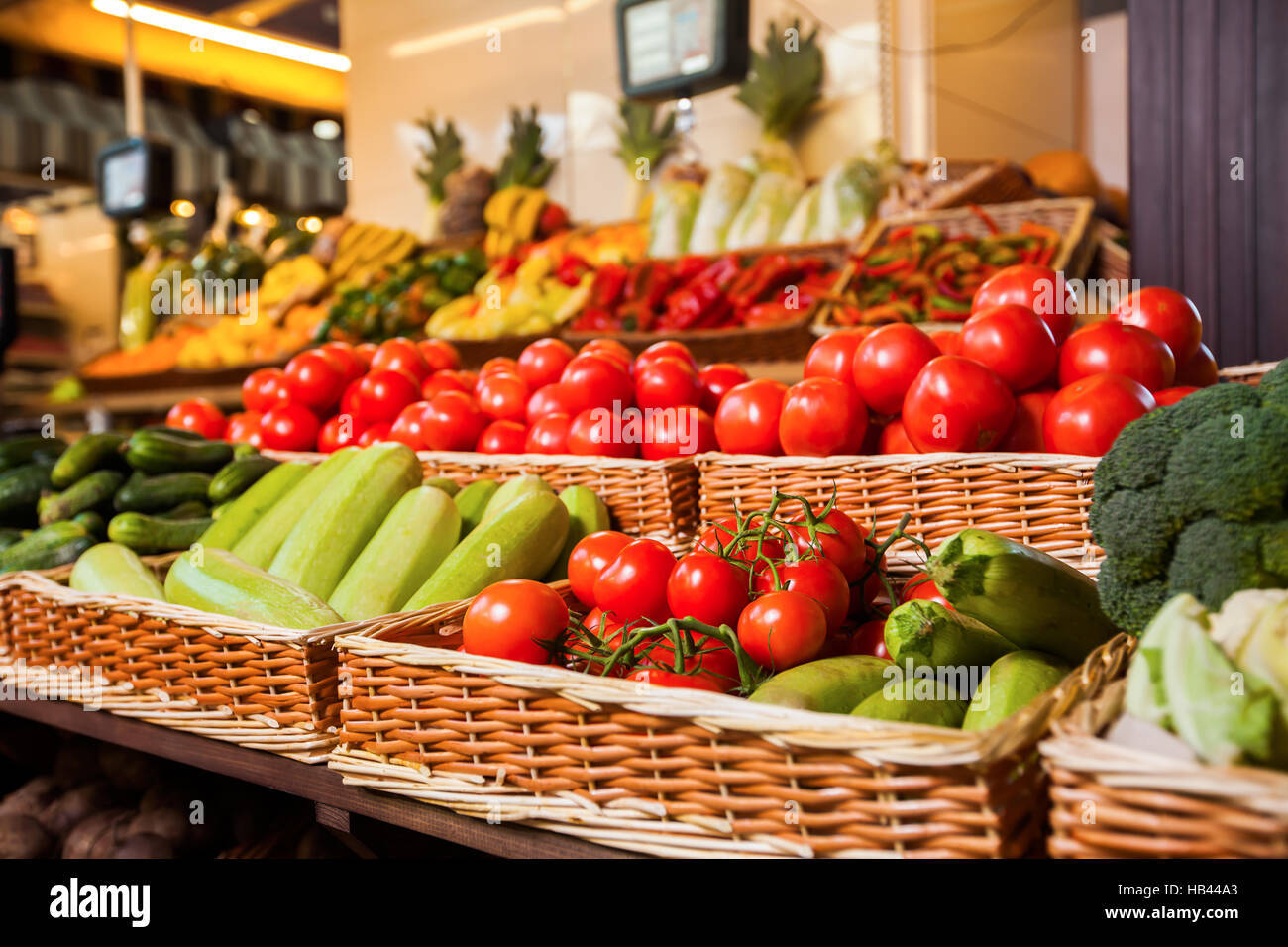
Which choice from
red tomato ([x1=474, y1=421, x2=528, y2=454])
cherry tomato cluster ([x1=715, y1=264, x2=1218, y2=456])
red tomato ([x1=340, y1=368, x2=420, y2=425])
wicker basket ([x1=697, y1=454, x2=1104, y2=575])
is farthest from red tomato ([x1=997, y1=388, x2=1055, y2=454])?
red tomato ([x1=340, y1=368, x2=420, y2=425])

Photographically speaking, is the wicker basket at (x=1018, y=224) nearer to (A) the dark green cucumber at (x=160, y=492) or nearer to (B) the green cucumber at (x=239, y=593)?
(A) the dark green cucumber at (x=160, y=492)

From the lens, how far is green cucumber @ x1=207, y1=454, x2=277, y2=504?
6.65 feet

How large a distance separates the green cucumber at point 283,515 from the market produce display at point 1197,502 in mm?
1283

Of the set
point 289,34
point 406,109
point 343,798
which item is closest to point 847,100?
point 406,109

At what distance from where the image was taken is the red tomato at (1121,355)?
4.74 feet

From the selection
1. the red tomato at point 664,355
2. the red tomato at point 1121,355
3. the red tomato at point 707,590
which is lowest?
the red tomato at point 707,590

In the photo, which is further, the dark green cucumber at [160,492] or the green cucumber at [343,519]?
the dark green cucumber at [160,492]

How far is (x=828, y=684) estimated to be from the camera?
40.3 inches

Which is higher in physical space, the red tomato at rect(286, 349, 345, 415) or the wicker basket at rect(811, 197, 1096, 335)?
the wicker basket at rect(811, 197, 1096, 335)

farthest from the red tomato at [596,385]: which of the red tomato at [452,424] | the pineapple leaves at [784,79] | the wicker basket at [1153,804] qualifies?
the pineapple leaves at [784,79]

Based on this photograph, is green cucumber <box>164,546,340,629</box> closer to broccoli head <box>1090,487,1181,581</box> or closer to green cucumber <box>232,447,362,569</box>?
green cucumber <box>232,447,362,569</box>

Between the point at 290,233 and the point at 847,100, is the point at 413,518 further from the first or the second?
the point at 290,233

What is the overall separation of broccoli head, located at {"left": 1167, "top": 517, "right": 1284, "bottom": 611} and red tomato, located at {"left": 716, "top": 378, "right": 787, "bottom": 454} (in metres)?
0.77

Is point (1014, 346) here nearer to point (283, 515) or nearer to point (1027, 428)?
point (1027, 428)
